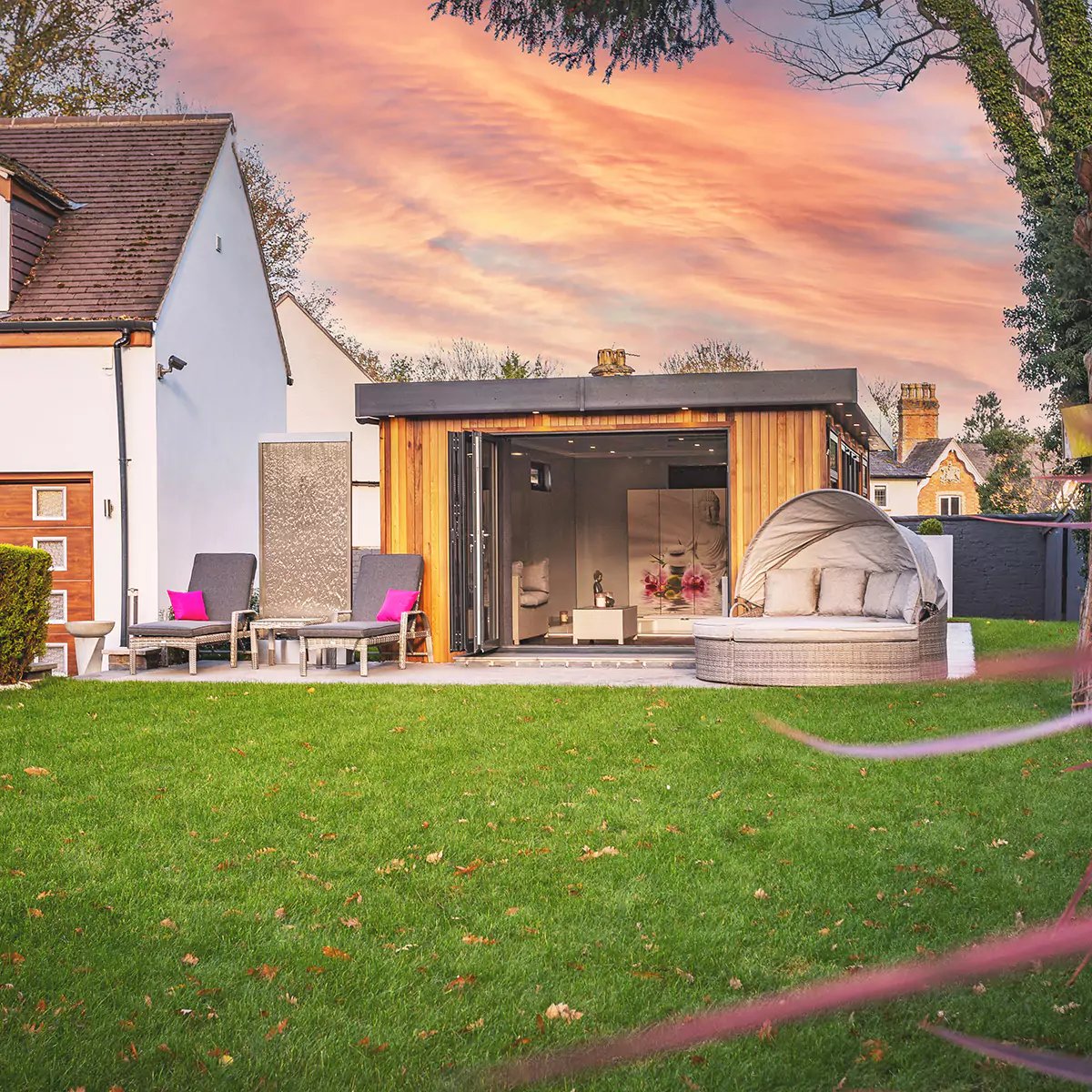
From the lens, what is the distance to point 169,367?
529 inches

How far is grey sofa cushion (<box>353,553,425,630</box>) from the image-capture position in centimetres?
1184

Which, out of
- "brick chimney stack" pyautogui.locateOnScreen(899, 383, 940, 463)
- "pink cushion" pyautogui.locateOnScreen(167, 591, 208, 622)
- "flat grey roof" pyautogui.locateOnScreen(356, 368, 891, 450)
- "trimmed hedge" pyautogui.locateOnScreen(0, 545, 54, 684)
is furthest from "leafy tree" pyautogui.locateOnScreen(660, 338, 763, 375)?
"trimmed hedge" pyautogui.locateOnScreen(0, 545, 54, 684)

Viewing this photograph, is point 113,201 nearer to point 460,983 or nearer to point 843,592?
point 843,592

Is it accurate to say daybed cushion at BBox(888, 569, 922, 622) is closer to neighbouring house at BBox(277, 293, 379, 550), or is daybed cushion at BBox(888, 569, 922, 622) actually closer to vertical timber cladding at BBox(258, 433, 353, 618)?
vertical timber cladding at BBox(258, 433, 353, 618)

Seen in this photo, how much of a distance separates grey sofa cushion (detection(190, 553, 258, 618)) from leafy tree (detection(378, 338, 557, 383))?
72.7ft

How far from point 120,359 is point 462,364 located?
21746 millimetres

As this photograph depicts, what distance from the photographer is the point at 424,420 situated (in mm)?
12359

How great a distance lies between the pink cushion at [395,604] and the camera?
1170cm

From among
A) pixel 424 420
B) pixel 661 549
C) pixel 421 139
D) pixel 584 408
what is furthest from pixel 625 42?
pixel 421 139

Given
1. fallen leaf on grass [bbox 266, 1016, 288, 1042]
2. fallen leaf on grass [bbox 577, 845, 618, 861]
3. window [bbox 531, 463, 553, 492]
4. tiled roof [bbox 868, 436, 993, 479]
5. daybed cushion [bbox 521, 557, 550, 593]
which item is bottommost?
fallen leaf on grass [bbox 266, 1016, 288, 1042]

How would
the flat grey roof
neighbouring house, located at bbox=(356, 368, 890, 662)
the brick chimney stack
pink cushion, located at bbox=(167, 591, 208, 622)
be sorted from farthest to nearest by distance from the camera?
the brick chimney stack < pink cushion, located at bbox=(167, 591, 208, 622) < neighbouring house, located at bbox=(356, 368, 890, 662) < the flat grey roof

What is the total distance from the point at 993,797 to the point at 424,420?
25.5 ft

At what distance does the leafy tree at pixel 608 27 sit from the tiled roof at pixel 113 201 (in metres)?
8.95

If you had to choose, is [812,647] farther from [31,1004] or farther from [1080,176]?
[1080,176]
